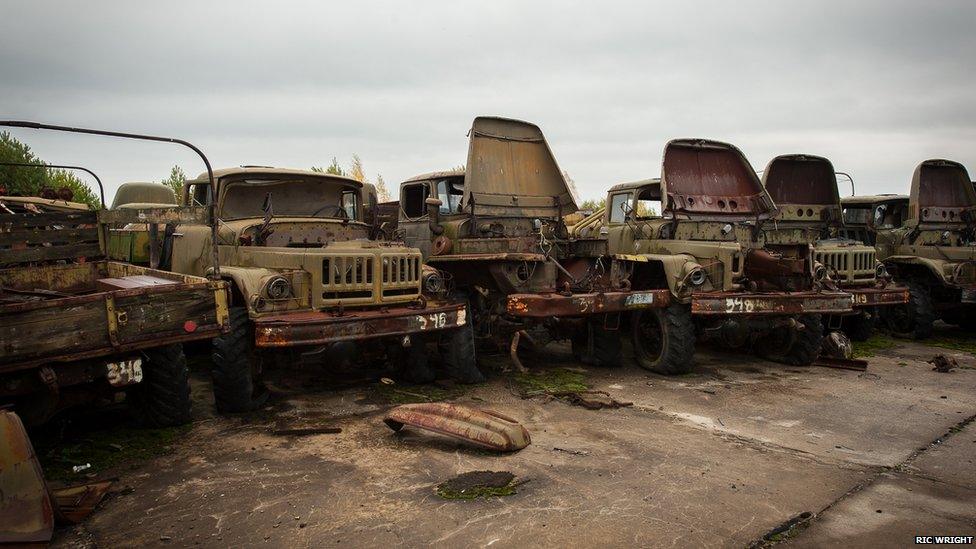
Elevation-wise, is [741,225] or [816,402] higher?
[741,225]

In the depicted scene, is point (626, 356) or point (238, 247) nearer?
point (238, 247)

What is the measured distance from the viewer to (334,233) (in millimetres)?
7215

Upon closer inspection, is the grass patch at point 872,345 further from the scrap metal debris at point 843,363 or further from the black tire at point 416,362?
the black tire at point 416,362

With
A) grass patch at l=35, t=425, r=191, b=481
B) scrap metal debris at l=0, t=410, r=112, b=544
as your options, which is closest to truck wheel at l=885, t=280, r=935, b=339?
grass patch at l=35, t=425, r=191, b=481

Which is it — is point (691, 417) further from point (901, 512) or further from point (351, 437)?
point (351, 437)

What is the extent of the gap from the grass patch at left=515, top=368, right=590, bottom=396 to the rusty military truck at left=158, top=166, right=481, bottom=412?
0.56m

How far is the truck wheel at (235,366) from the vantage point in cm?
552

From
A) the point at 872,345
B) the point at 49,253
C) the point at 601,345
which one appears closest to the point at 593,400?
the point at 601,345

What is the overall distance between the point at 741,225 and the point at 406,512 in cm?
665

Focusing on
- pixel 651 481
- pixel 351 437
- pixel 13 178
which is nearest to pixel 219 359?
pixel 351 437

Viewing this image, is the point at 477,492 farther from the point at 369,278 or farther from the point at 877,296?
the point at 877,296

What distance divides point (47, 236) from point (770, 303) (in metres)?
6.97

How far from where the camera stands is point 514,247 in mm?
8086

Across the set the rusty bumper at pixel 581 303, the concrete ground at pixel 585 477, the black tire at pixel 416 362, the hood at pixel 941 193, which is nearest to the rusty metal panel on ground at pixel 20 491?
the concrete ground at pixel 585 477
